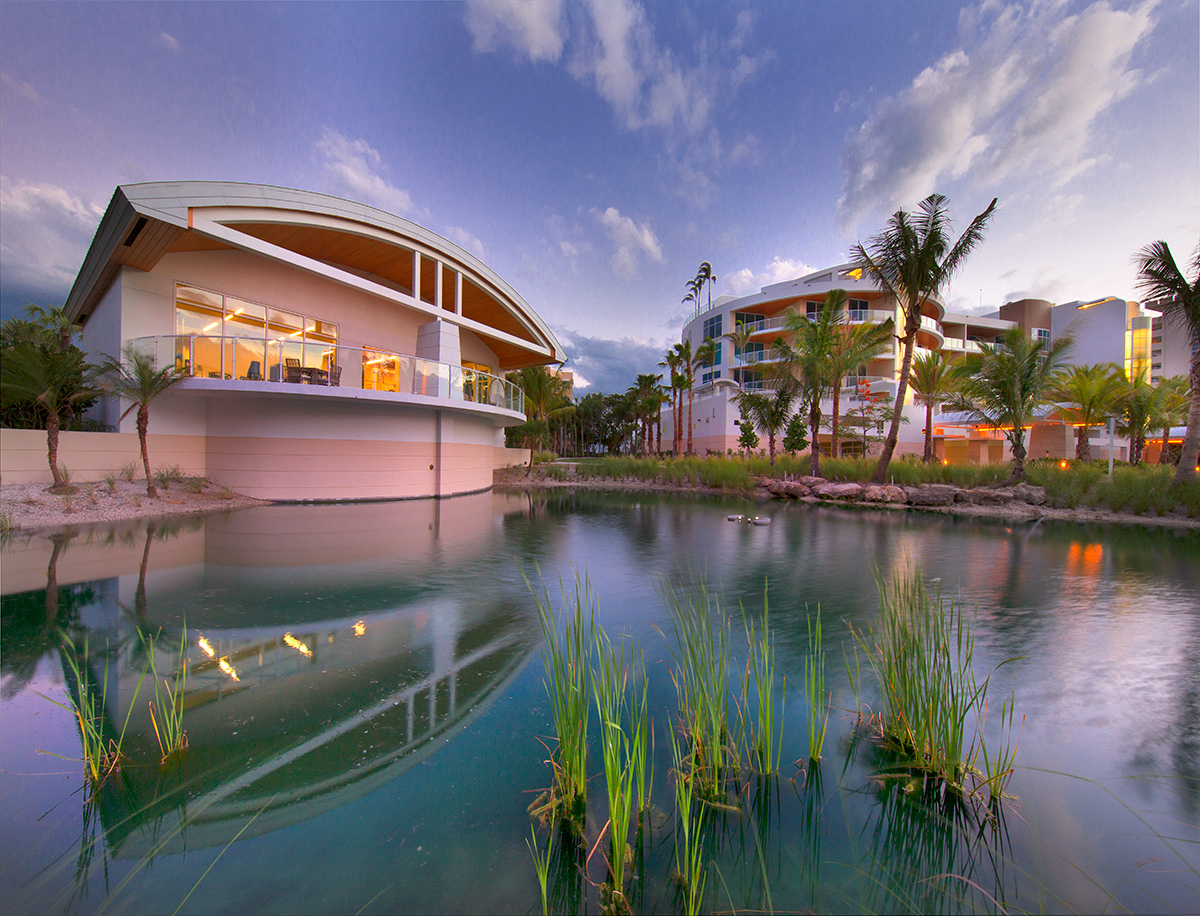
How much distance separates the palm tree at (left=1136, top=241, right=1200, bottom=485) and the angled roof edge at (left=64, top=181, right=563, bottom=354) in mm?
20613

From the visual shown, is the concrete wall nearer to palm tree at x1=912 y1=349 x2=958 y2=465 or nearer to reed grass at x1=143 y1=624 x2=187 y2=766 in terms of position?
Result: reed grass at x1=143 y1=624 x2=187 y2=766

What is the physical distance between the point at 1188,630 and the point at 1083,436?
2159cm

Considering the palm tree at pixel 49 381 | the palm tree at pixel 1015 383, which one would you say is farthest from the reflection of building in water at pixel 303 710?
the palm tree at pixel 1015 383

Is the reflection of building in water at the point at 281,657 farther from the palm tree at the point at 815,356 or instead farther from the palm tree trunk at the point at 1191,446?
the palm tree trunk at the point at 1191,446

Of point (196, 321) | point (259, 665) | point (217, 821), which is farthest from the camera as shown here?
point (196, 321)

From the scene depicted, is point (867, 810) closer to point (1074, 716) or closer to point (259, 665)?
point (1074, 716)

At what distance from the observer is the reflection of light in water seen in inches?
171

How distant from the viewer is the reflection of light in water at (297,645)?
4340 mm

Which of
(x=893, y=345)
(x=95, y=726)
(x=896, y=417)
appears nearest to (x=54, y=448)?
(x=95, y=726)

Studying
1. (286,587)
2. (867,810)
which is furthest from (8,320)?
(867,810)

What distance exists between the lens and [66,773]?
8.97 ft

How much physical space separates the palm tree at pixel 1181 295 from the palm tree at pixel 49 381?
1085 inches

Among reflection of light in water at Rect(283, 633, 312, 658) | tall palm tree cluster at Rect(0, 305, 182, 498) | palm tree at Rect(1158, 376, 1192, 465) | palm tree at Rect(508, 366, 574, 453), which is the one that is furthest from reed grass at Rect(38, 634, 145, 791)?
palm tree at Rect(1158, 376, 1192, 465)

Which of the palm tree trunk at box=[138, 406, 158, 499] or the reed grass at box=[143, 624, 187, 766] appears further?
the palm tree trunk at box=[138, 406, 158, 499]
